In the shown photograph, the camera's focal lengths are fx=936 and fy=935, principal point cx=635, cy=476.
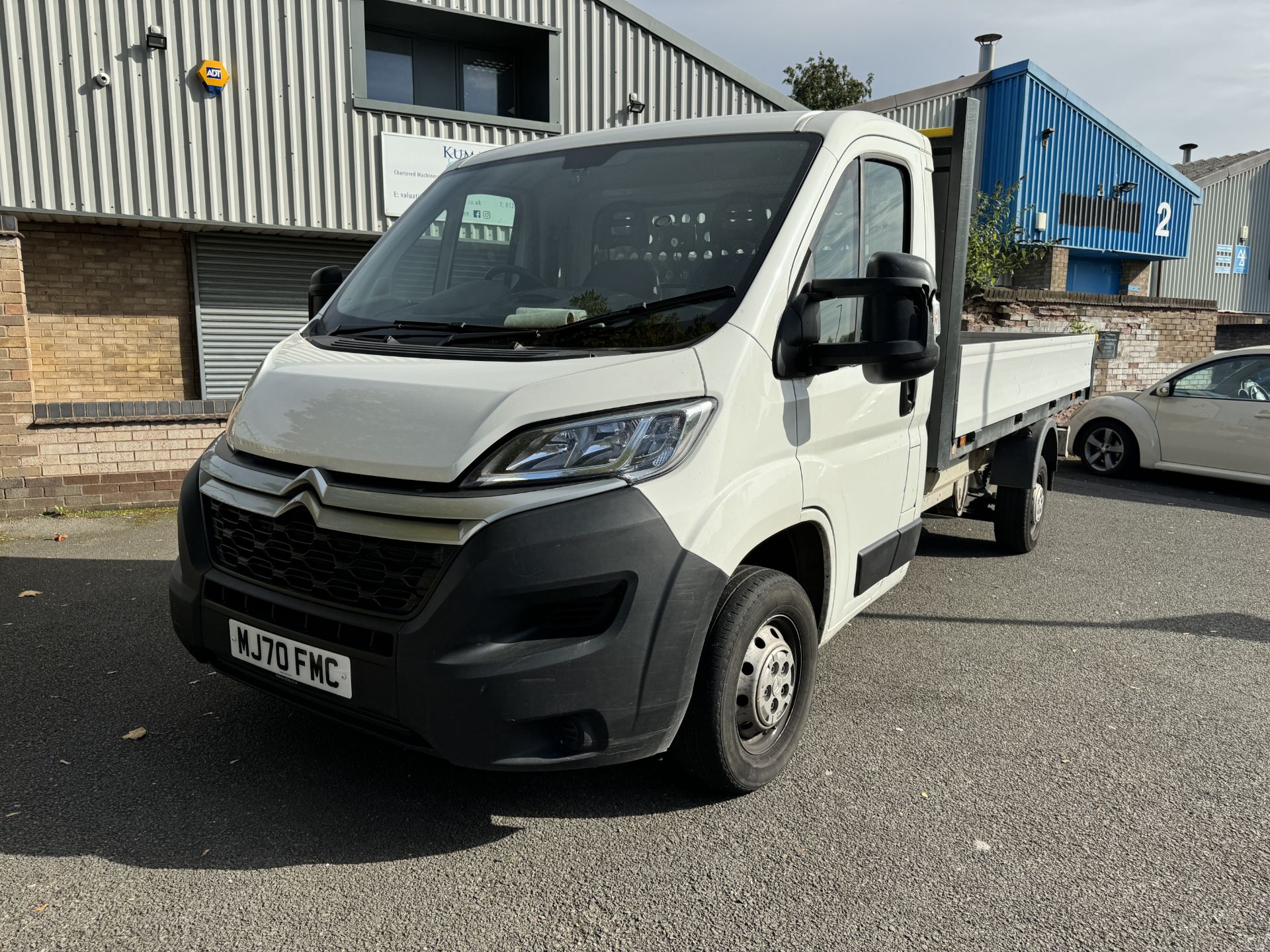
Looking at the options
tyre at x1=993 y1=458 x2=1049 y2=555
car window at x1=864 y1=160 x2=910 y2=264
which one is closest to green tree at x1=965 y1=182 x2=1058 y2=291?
tyre at x1=993 y1=458 x2=1049 y2=555

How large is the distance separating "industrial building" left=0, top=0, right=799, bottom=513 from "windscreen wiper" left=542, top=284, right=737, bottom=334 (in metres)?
5.95

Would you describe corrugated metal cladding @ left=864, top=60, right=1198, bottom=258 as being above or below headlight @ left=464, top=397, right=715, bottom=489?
above

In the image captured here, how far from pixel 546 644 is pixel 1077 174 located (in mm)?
20772

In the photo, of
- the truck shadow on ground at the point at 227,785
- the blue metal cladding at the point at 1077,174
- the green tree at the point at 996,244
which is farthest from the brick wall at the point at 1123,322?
the truck shadow on ground at the point at 227,785

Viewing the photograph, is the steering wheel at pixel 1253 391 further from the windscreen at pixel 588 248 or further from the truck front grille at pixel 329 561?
the truck front grille at pixel 329 561

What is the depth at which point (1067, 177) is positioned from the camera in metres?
19.5

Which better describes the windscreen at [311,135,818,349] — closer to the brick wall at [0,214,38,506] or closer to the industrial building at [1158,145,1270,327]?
the brick wall at [0,214,38,506]

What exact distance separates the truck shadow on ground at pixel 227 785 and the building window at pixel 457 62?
8.97 meters

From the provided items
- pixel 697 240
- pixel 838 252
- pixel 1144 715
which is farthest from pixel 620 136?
pixel 1144 715

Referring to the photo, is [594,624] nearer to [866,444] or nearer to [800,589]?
[800,589]

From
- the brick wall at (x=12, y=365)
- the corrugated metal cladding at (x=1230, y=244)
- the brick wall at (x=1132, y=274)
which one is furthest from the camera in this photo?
the corrugated metal cladding at (x=1230, y=244)

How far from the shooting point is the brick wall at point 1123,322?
1245cm

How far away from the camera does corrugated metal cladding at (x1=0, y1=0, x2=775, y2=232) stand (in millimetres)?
9141

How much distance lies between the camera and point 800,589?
319 centimetres
